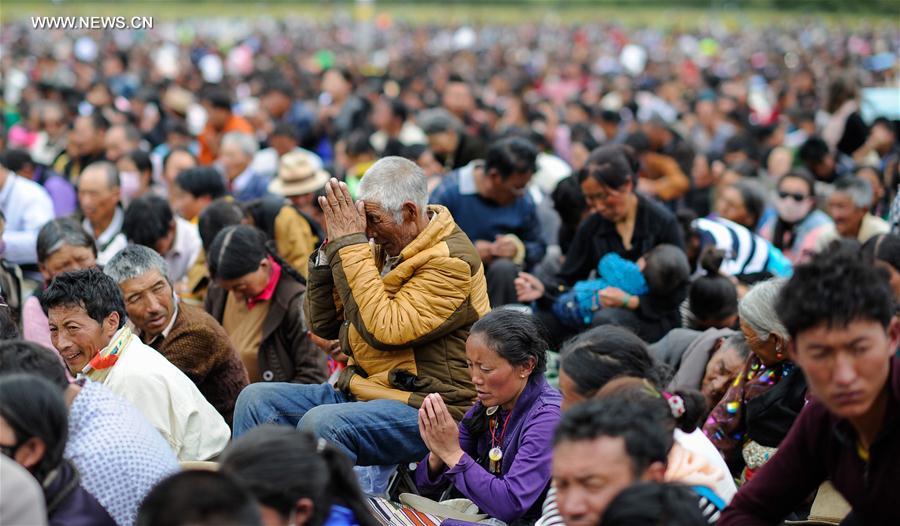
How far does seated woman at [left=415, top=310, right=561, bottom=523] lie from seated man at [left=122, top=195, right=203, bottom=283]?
2.96 metres

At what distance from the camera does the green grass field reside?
47994 millimetres

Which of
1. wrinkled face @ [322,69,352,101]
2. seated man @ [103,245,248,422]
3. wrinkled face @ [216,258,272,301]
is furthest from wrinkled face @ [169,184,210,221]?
wrinkled face @ [322,69,352,101]

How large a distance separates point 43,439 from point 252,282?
2443 millimetres

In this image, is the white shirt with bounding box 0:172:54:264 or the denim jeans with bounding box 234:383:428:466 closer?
the denim jeans with bounding box 234:383:428:466

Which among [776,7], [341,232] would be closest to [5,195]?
[341,232]

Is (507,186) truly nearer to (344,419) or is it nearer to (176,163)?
(344,419)

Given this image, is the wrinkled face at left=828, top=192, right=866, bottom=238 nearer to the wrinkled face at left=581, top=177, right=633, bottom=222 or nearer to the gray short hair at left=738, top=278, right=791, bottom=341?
the wrinkled face at left=581, top=177, right=633, bottom=222

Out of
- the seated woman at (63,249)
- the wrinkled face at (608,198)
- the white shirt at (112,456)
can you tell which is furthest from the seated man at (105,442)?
the wrinkled face at (608,198)

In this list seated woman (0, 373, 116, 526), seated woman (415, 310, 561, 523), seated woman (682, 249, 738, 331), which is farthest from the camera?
seated woman (682, 249, 738, 331)

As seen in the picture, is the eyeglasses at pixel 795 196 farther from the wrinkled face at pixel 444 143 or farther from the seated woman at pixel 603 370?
the seated woman at pixel 603 370

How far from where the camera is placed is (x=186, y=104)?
1423 centimetres

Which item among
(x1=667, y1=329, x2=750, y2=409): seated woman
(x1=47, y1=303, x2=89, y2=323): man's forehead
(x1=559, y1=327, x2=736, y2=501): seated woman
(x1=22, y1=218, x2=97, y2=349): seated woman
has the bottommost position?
(x1=667, y1=329, x2=750, y2=409): seated woman

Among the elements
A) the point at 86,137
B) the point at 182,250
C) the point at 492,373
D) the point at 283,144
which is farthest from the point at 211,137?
the point at 492,373

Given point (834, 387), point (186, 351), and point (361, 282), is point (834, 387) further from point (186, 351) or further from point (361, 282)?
point (186, 351)
